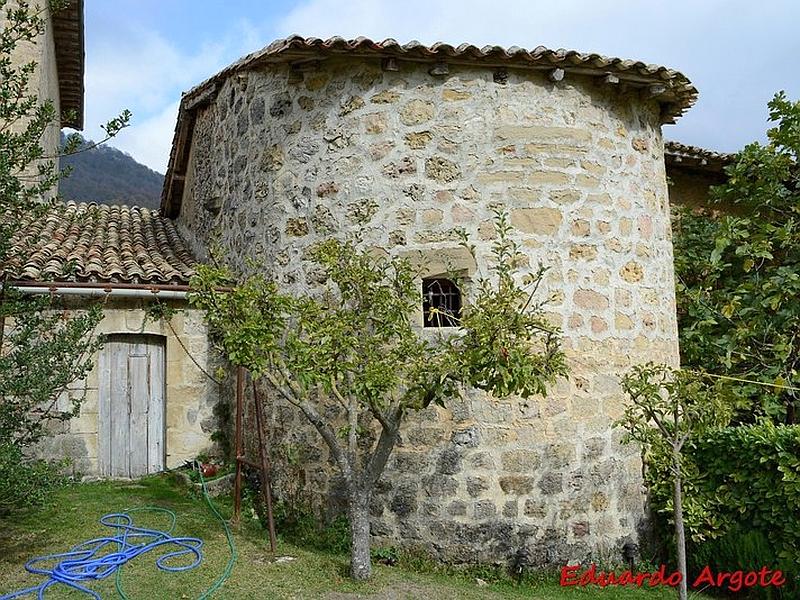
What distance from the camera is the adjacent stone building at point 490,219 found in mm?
6207

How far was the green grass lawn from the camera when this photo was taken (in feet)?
17.1

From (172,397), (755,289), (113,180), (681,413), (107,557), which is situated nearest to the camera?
(681,413)

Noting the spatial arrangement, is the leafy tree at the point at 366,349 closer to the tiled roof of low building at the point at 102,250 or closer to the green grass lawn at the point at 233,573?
the green grass lawn at the point at 233,573

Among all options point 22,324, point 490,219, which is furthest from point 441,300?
point 22,324

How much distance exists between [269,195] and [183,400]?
115 inches

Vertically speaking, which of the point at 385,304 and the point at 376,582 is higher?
the point at 385,304

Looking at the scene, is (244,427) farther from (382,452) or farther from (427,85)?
(427,85)

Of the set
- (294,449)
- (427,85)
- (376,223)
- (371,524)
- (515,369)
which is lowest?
(371,524)

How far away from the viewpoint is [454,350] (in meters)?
5.14

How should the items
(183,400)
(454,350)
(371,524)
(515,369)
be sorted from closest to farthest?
(515,369), (454,350), (371,524), (183,400)

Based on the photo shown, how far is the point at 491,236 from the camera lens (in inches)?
251

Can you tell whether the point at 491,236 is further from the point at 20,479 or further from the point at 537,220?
the point at 20,479

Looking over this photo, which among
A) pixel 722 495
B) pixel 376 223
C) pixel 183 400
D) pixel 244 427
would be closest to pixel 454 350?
pixel 376 223

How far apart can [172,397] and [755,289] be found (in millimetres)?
6620
